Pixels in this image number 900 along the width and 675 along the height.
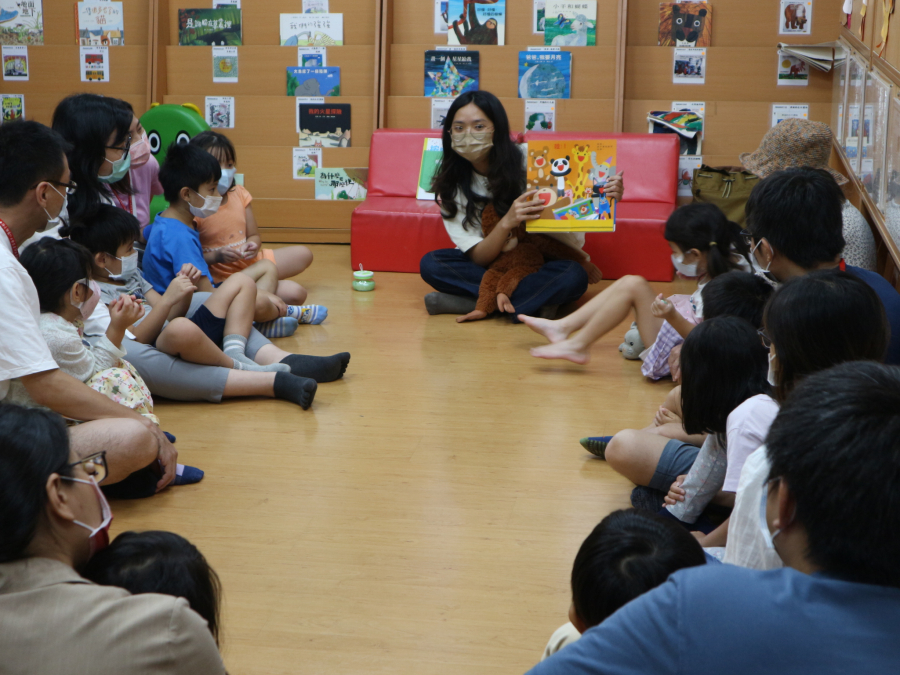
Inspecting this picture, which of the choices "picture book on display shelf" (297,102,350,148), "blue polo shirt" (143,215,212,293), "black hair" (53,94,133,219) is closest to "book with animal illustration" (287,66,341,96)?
"picture book on display shelf" (297,102,350,148)

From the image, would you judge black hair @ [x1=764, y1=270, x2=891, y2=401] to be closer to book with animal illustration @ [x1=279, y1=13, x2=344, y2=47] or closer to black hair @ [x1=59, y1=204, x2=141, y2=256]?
black hair @ [x1=59, y1=204, x2=141, y2=256]

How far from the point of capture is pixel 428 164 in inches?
206

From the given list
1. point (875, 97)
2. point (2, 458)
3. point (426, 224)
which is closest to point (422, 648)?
point (2, 458)

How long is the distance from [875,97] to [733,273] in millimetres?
1582

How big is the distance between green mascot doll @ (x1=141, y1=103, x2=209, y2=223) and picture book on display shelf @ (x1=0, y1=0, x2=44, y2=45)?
1674 millimetres

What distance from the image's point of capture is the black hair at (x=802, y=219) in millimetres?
2316

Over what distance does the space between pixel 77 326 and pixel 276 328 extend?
1410mm

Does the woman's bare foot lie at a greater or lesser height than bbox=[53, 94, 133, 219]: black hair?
lesser

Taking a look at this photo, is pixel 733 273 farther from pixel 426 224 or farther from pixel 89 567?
pixel 426 224

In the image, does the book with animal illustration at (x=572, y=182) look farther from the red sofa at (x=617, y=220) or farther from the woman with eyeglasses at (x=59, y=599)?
the woman with eyeglasses at (x=59, y=599)

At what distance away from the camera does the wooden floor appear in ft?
5.89

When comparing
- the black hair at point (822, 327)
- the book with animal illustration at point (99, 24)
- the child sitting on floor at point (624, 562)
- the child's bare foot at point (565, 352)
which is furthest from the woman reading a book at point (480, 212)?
the book with animal illustration at point (99, 24)

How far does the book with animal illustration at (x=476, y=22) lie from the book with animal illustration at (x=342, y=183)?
107 centimetres

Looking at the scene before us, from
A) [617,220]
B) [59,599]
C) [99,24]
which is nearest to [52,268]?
[59,599]
